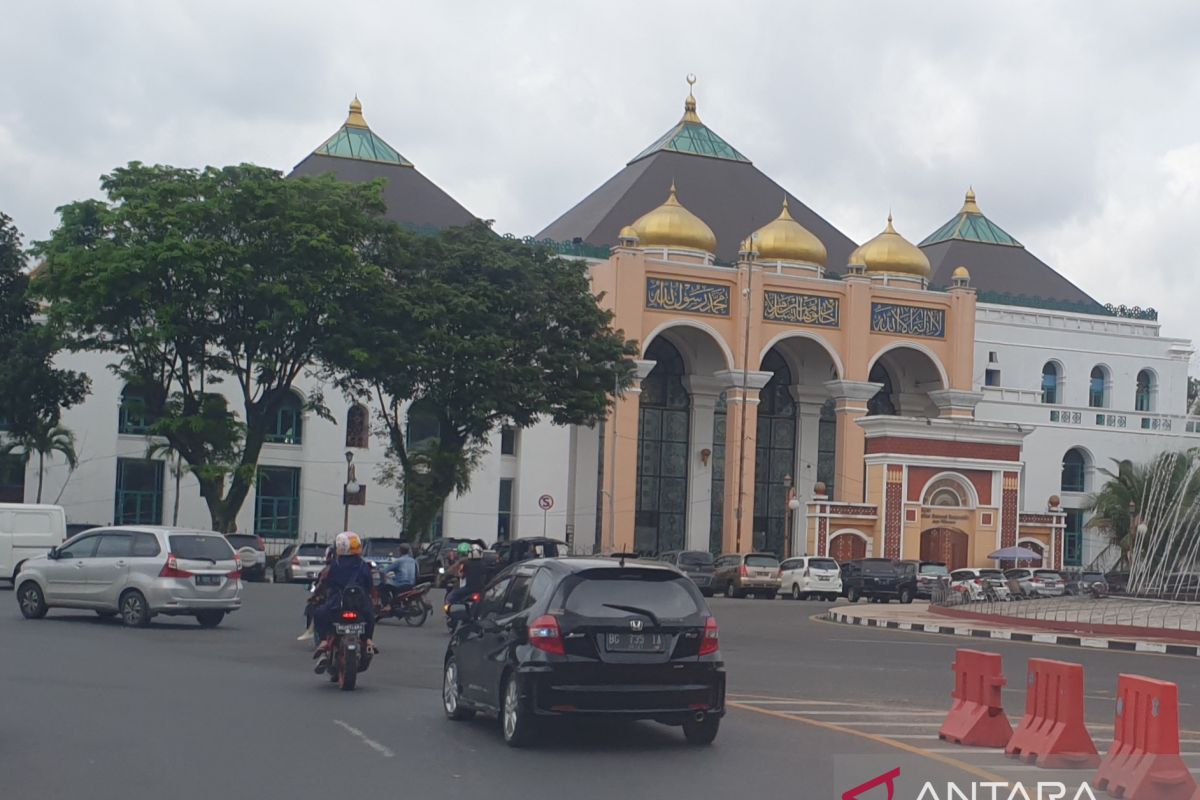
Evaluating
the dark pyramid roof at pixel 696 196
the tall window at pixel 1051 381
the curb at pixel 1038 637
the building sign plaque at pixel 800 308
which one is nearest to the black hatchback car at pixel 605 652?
the curb at pixel 1038 637

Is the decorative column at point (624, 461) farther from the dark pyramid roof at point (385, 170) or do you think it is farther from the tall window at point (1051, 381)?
the tall window at point (1051, 381)

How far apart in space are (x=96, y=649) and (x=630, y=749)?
29.9 feet

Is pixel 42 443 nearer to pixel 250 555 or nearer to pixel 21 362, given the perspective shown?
pixel 21 362

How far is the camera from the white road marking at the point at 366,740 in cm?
1091

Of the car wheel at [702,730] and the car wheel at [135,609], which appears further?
the car wheel at [135,609]

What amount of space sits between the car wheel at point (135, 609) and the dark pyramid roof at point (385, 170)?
42.5 meters

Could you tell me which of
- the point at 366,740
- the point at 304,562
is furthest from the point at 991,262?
the point at 366,740

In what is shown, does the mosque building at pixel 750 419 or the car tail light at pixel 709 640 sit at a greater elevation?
the mosque building at pixel 750 419

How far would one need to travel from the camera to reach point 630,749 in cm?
1142

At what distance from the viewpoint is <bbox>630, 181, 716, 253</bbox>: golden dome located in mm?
58156

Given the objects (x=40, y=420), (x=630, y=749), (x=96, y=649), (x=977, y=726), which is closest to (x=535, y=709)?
(x=630, y=749)

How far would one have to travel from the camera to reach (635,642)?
444 inches

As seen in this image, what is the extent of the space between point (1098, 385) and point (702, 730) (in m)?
64.9

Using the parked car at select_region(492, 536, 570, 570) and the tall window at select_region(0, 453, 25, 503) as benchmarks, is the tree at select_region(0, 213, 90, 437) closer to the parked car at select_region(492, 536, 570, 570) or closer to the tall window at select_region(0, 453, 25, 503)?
the tall window at select_region(0, 453, 25, 503)
